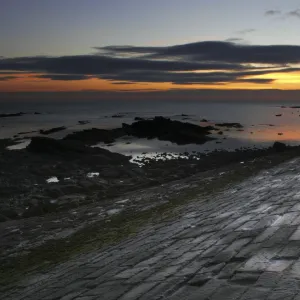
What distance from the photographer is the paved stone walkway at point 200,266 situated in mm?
3857

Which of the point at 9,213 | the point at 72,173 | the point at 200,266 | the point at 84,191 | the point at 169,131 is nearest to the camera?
the point at 200,266

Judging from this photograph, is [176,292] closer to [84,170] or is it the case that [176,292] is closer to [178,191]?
[178,191]

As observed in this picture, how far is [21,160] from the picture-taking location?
2444 cm

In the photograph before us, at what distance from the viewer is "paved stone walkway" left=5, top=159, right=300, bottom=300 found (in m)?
3.86

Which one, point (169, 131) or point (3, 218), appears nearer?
point (3, 218)

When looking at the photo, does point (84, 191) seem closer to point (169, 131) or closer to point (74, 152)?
point (74, 152)

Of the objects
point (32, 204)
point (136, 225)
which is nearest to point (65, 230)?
point (136, 225)

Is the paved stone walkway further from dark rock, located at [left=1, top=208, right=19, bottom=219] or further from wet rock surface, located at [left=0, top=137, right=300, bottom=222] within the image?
wet rock surface, located at [left=0, top=137, right=300, bottom=222]

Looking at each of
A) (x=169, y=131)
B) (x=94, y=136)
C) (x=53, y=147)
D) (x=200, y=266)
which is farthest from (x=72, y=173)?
(x=169, y=131)

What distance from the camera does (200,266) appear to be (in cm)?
488

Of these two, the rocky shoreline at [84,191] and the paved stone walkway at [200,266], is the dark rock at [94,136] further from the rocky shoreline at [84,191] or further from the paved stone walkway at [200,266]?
the paved stone walkway at [200,266]

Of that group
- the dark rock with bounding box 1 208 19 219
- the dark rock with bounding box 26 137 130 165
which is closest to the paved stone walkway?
the dark rock with bounding box 1 208 19 219

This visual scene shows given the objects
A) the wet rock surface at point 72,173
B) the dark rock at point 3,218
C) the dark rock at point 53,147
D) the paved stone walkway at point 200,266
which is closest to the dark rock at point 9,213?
the wet rock surface at point 72,173

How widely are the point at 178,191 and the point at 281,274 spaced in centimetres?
1341
